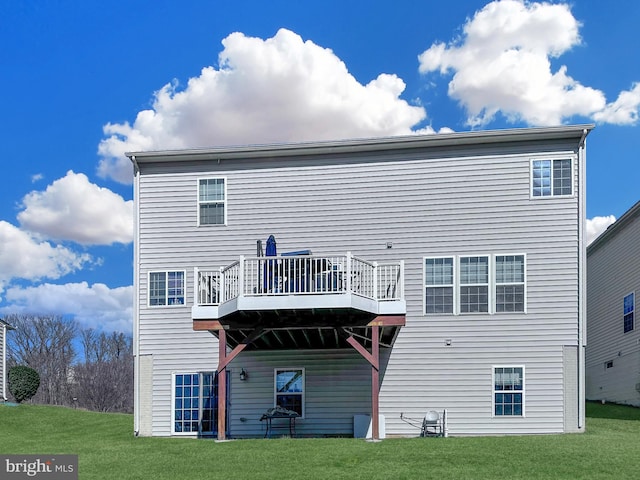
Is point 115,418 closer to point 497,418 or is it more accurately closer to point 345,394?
point 345,394

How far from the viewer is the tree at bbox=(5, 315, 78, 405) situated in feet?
169

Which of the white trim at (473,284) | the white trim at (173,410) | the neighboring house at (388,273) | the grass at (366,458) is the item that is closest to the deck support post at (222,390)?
the grass at (366,458)

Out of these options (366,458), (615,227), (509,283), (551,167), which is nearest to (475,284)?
(509,283)

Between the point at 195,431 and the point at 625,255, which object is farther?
the point at 625,255

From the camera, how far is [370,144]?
1623 cm

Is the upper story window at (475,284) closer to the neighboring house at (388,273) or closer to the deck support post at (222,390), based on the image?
the neighboring house at (388,273)

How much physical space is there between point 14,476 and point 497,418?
10.1 metres

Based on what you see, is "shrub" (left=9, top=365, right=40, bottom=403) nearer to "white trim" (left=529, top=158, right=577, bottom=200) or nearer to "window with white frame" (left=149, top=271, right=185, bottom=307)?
"window with white frame" (left=149, top=271, right=185, bottom=307)

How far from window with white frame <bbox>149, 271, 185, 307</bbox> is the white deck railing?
177 centimetres

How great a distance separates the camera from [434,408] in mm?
15562

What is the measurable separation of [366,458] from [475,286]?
627 centimetres

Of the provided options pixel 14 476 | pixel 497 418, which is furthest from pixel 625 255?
pixel 14 476

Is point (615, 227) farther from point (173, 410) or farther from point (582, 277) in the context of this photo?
point (173, 410)
